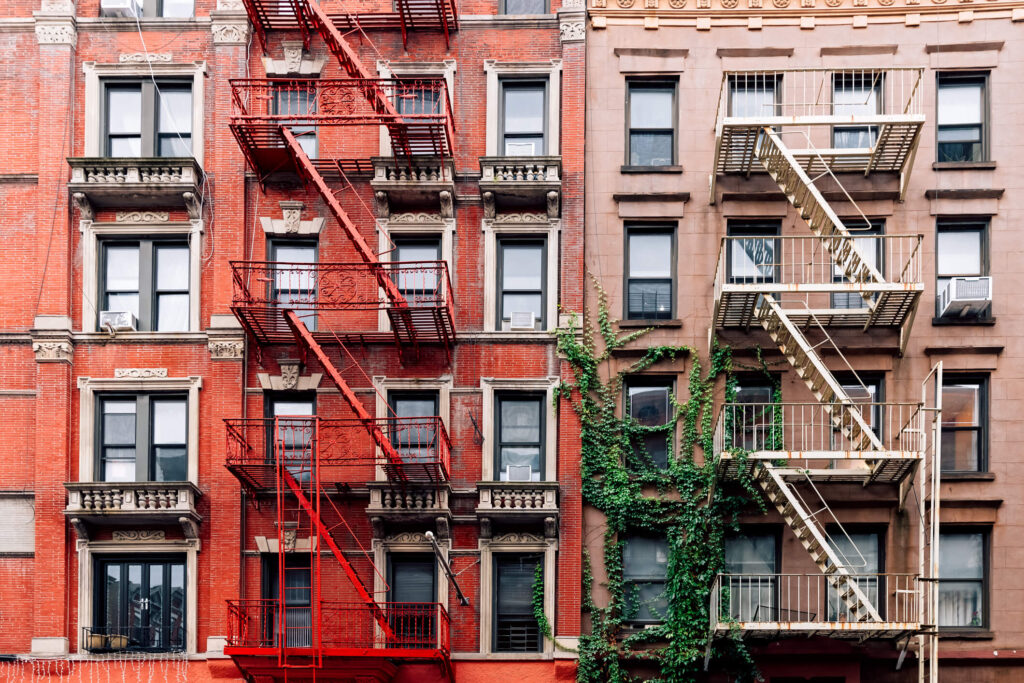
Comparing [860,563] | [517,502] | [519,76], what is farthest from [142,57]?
[860,563]

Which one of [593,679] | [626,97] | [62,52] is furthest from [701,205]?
[62,52]

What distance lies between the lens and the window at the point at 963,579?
23.3 meters

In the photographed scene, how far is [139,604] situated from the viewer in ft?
77.5

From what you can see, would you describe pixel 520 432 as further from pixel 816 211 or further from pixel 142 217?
pixel 142 217

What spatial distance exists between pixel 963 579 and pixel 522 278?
399 inches

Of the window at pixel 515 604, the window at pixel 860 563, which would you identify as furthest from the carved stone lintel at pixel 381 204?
the window at pixel 860 563

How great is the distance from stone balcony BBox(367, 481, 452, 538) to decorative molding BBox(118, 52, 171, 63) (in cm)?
962

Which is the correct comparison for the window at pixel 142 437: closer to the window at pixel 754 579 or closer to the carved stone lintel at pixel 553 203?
the carved stone lintel at pixel 553 203

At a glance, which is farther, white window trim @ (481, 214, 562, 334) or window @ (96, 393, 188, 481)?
white window trim @ (481, 214, 562, 334)

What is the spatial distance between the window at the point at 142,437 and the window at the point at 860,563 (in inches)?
490

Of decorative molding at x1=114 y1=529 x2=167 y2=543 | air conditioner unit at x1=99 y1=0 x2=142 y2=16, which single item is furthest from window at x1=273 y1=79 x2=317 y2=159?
decorative molding at x1=114 y1=529 x2=167 y2=543

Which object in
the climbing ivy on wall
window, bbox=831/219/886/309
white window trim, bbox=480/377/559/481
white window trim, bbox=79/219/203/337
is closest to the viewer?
the climbing ivy on wall

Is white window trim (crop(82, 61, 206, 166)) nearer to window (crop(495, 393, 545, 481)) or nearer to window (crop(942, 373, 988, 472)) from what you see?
window (crop(495, 393, 545, 481))

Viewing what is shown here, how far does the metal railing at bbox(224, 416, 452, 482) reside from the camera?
912 inches
